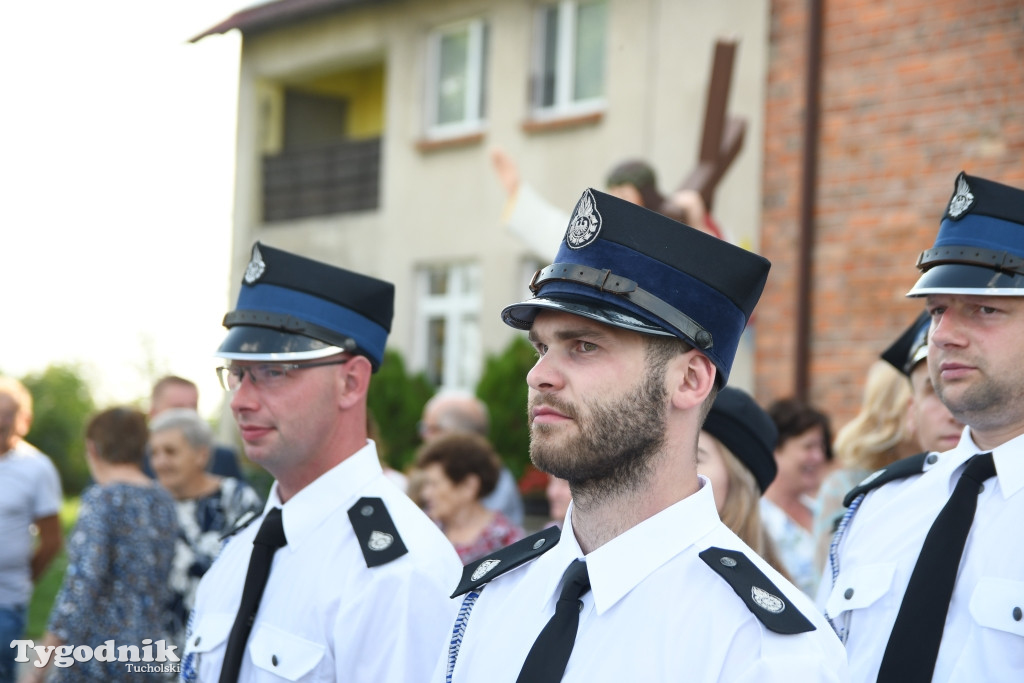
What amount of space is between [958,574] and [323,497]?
65.3 inches

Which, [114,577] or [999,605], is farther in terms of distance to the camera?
[114,577]

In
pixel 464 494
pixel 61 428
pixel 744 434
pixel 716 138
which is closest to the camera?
pixel 744 434

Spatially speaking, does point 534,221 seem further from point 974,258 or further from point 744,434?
point 974,258

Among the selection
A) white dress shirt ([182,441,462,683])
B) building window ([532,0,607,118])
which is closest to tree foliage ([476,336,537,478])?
building window ([532,0,607,118])

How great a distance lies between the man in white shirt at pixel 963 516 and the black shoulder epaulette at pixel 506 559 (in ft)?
2.72

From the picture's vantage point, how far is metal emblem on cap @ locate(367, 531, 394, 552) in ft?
10.3

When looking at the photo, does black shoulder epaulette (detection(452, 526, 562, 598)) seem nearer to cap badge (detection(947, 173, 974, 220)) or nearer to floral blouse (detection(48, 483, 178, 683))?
cap badge (detection(947, 173, 974, 220))

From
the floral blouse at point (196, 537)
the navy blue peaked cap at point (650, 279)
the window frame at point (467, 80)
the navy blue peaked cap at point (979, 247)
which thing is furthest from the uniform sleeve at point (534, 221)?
the navy blue peaked cap at point (650, 279)

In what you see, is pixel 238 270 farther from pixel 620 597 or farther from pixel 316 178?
pixel 620 597

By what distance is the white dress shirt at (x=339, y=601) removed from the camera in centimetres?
302

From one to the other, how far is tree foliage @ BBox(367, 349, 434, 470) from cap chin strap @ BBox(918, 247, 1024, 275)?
10.9 meters

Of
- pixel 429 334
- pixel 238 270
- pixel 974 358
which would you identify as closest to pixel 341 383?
pixel 974 358

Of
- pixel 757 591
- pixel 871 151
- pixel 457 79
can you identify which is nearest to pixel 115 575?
pixel 757 591

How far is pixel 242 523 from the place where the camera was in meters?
3.75
